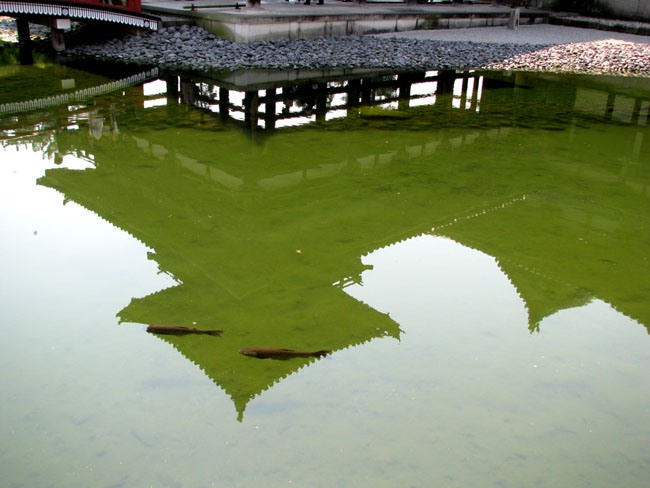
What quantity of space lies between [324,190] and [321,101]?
4639mm

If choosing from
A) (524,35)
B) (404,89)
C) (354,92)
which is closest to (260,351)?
(354,92)

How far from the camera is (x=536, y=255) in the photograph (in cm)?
602

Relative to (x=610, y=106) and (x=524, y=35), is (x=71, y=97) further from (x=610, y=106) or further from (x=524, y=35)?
(x=524, y=35)

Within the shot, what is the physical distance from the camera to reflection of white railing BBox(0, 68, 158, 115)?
34.1 ft

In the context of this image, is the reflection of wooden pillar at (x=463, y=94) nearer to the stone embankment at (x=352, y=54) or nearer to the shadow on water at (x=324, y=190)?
the shadow on water at (x=324, y=190)

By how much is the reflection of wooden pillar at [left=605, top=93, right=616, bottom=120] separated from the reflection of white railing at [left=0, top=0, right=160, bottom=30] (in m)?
10.5

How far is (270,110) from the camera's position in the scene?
35.6 ft

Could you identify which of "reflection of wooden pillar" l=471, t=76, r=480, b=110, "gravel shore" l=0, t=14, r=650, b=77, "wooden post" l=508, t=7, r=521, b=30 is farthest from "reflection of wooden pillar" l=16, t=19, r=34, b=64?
"wooden post" l=508, t=7, r=521, b=30

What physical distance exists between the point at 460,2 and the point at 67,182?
1785 centimetres

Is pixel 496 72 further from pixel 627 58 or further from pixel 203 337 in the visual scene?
pixel 203 337

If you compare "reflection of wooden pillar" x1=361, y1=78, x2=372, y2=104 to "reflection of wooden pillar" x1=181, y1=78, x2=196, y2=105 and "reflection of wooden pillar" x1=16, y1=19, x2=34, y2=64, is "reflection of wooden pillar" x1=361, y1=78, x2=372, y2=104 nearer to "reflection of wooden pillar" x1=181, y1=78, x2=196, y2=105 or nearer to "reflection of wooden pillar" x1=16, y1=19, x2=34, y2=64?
"reflection of wooden pillar" x1=181, y1=78, x2=196, y2=105

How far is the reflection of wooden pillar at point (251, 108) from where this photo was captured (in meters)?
9.91

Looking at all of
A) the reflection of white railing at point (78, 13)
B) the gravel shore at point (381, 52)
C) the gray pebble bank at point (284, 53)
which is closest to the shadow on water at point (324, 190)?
the gray pebble bank at point (284, 53)

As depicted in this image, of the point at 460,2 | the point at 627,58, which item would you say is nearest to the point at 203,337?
the point at 627,58
